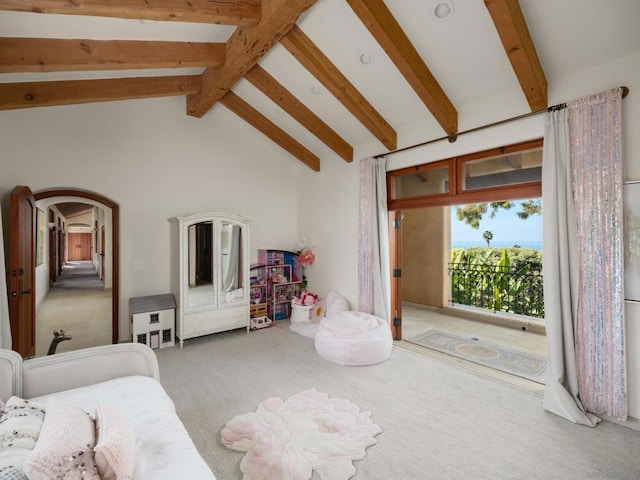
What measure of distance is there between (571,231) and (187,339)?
14.4 feet

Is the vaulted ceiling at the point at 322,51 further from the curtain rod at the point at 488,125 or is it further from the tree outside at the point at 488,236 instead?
the tree outside at the point at 488,236

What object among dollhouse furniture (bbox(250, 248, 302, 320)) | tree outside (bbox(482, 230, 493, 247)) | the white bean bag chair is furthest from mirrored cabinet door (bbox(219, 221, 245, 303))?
tree outside (bbox(482, 230, 493, 247))

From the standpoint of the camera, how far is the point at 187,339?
4.19 meters

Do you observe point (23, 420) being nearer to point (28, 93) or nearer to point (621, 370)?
point (28, 93)

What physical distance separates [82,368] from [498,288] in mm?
5620

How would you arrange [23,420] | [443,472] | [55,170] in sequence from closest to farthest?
[23,420] < [443,472] < [55,170]

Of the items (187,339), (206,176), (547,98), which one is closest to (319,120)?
(206,176)

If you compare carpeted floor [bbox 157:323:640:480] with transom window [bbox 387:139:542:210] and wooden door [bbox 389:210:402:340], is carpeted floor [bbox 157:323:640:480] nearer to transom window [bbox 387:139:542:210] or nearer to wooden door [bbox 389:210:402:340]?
wooden door [bbox 389:210:402:340]

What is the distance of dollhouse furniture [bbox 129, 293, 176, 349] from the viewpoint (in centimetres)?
380

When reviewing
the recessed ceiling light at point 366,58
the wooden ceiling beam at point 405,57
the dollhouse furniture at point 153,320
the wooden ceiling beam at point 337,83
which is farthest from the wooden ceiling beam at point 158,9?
the dollhouse furniture at point 153,320

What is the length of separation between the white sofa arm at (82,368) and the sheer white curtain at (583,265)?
3.14 m

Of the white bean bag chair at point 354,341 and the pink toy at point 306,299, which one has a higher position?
the pink toy at point 306,299

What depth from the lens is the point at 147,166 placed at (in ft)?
13.9

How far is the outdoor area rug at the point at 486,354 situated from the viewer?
324cm
